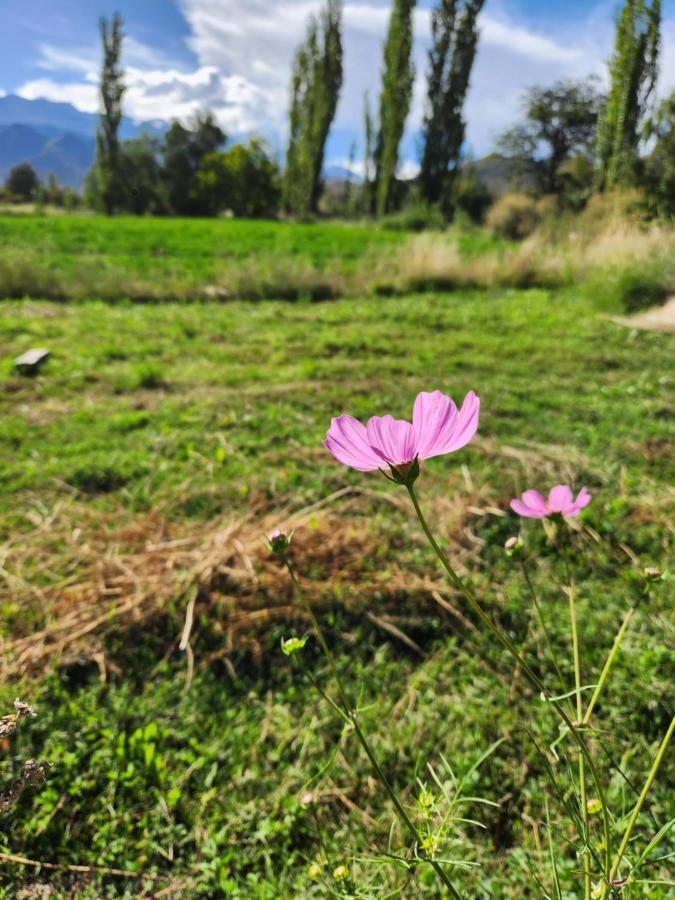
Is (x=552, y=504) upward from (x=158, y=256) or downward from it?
downward

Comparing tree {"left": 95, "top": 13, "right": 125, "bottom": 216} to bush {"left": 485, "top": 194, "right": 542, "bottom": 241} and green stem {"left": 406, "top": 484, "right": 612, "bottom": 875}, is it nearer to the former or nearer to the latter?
bush {"left": 485, "top": 194, "right": 542, "bottom": 241}

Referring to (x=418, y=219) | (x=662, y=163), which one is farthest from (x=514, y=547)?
(x=418, y=219)

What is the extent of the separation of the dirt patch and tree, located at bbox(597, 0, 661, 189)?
6.59 metres

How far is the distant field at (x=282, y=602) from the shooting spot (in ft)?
3.76

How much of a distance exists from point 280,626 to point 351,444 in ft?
4.18

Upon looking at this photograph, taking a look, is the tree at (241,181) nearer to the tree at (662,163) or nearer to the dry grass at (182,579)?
the tree at (662,163)

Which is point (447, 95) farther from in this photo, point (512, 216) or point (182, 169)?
point (182, 169)

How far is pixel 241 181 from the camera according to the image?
32500mm

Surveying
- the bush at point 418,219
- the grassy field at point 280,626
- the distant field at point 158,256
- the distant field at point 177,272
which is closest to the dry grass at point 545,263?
the distant field at point 177,272

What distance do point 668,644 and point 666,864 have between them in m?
0.68

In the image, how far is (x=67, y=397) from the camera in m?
3.56

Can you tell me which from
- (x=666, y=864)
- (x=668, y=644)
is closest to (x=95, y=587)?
(x=666, y=864)

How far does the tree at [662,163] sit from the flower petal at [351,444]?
10670 mm

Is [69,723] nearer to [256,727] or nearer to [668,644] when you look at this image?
[256,727]
